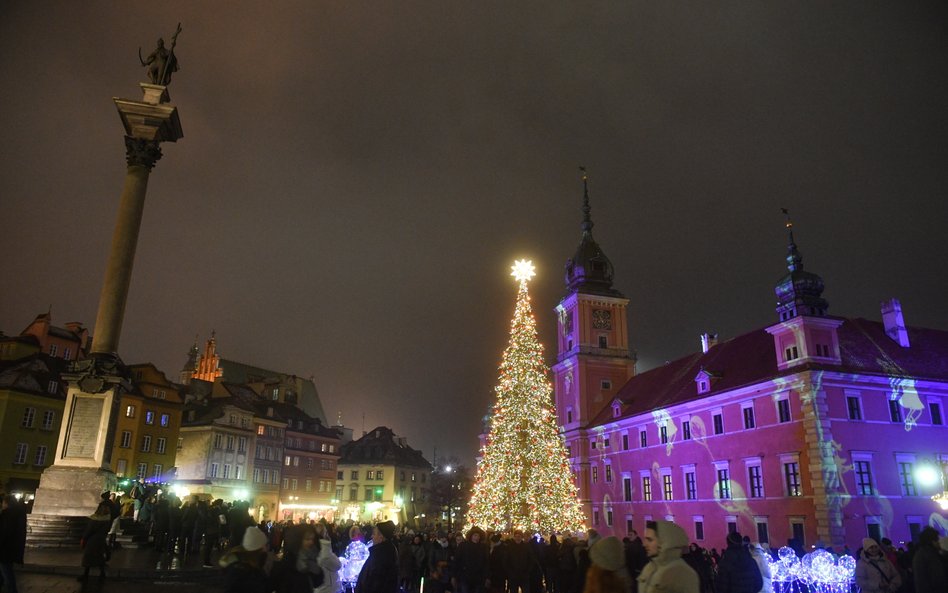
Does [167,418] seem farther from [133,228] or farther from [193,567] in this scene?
[193,567]

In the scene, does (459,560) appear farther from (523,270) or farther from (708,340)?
(708,340)

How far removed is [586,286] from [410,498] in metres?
45.3

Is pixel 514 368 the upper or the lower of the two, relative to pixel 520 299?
lower

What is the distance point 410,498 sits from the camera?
8988 centimetres

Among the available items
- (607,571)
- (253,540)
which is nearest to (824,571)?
(607,571)

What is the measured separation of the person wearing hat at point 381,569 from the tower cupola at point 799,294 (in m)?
34.0

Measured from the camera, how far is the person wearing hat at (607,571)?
494 centimetres

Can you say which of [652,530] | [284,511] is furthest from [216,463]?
[652,530]

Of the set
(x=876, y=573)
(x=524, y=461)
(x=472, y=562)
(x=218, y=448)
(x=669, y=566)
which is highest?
(x=218, y=448)

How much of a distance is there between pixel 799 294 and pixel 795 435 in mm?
8151

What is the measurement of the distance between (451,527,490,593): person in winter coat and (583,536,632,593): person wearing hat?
8898mm

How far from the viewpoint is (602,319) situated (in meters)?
60.4

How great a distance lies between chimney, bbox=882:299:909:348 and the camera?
127 ft

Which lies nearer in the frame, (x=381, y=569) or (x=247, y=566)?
(x=247, y=566)
